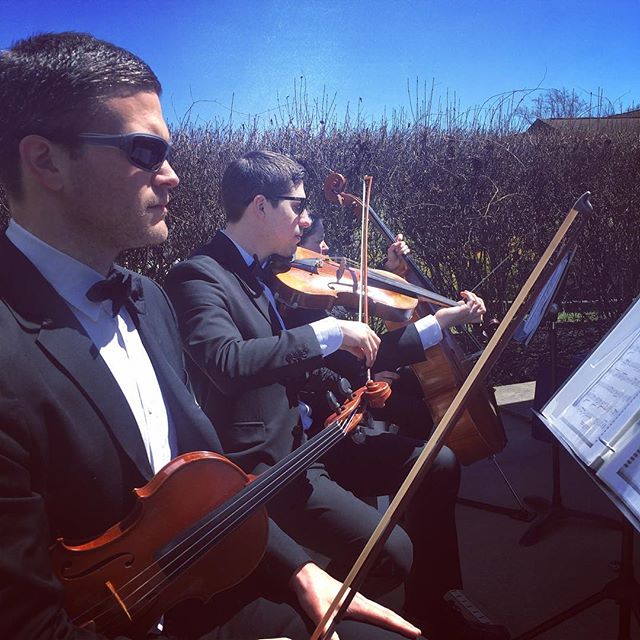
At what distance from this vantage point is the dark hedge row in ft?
17.9

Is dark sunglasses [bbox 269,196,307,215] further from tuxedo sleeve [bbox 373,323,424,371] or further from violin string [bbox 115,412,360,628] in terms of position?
violin string [bbox 115,412,360,628]

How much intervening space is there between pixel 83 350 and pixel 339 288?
A: 1.77 m

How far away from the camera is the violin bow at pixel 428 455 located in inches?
37.9

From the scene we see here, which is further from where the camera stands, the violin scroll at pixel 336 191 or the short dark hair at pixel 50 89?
the violin scroll at pixel 336 191

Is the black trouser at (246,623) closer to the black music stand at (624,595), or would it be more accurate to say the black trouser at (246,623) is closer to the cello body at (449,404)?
the black music stand at (624,595)

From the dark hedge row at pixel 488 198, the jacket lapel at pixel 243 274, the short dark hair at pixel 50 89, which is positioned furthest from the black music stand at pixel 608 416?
the dark hedge row at pixel 488 198

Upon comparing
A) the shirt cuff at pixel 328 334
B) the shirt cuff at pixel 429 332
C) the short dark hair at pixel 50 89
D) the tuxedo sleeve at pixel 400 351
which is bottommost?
the tuxedo sleeve at pixel 400 351

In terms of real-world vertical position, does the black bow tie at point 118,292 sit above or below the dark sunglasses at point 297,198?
below

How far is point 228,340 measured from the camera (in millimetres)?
2008

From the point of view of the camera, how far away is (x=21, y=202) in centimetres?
127

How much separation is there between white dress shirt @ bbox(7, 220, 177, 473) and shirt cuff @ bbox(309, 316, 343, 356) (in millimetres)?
826

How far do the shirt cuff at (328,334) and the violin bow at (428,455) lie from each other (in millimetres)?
1072

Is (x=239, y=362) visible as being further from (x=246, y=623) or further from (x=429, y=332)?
(x=429, y=332)

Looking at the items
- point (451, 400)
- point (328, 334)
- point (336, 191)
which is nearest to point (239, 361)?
point (328, 334)
